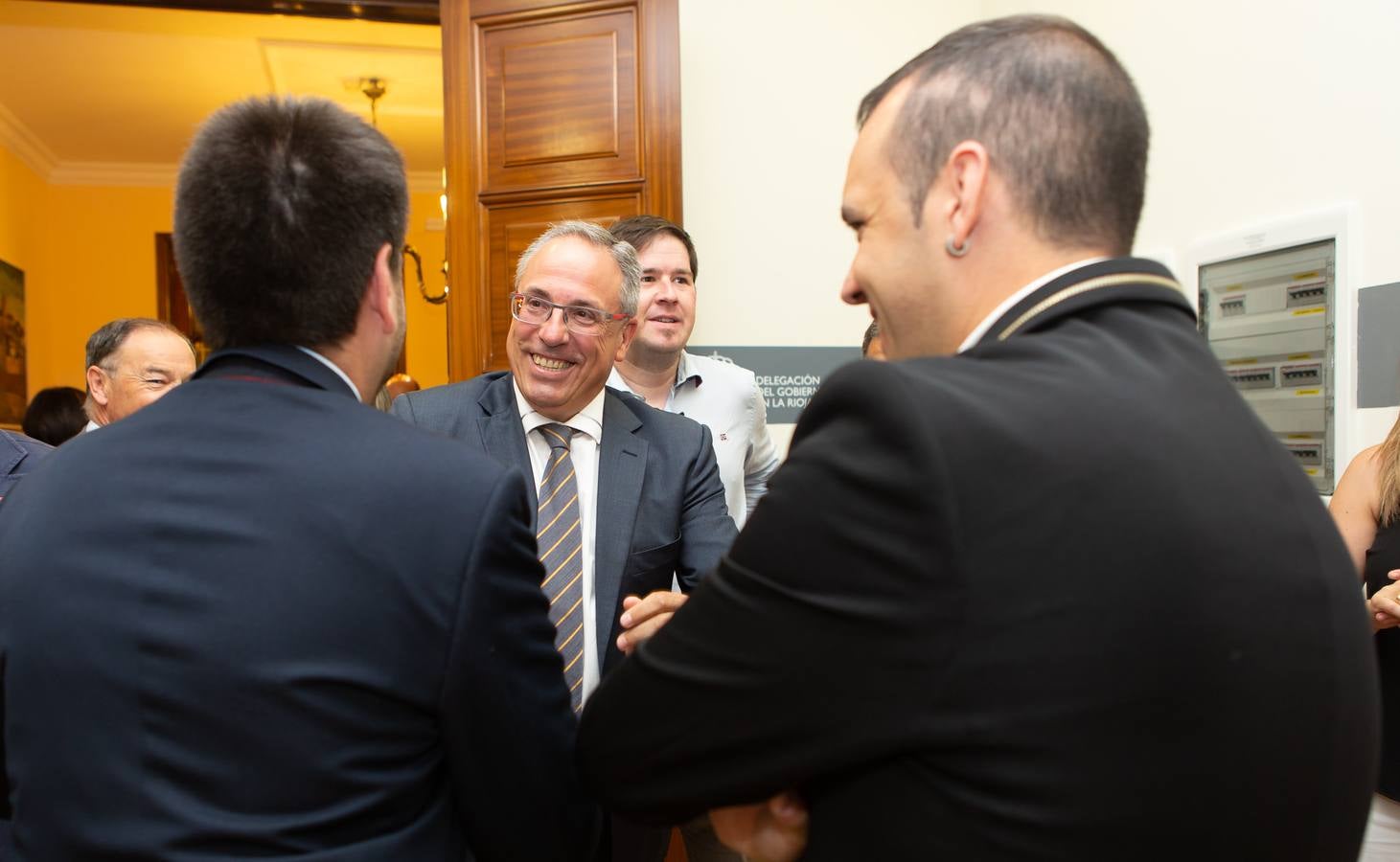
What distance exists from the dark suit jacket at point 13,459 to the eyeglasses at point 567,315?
4.50 ft

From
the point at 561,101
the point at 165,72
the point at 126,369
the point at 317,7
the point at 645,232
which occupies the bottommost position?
the point at 126,369

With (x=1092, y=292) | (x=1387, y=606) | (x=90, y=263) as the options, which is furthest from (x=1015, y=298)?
(x=90, y=263)

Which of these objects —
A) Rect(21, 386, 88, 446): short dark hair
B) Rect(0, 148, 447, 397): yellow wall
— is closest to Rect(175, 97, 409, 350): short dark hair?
Rect(21, 386, 88, 446): short dark hair

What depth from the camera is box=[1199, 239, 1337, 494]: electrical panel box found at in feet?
9.79

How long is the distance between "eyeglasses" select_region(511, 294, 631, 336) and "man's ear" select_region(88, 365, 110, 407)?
73.8 inches

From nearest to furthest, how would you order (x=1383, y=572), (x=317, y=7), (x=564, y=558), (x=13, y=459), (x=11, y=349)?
1. (x=564, y=558)
2. (x=1383, y=572)
3. (x=13, y=459)
4. (x=317, y=7)
5. (x=11, y=349)

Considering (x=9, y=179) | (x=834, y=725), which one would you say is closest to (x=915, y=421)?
(x=834, y=725)

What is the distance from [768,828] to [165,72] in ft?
24.3

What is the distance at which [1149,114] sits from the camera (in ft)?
12.4

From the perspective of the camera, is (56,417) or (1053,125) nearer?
(1053,125)

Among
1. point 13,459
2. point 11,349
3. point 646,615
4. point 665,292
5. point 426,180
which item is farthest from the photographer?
point 426,180

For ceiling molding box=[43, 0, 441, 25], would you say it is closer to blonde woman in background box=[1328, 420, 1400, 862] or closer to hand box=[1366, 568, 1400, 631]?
blonde woman in background box=[1328, 420, 1400, 862]

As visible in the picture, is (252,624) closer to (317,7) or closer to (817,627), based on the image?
(817,627)

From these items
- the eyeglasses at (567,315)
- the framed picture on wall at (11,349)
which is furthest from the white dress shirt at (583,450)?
the framed picture on wall at (11,349)
